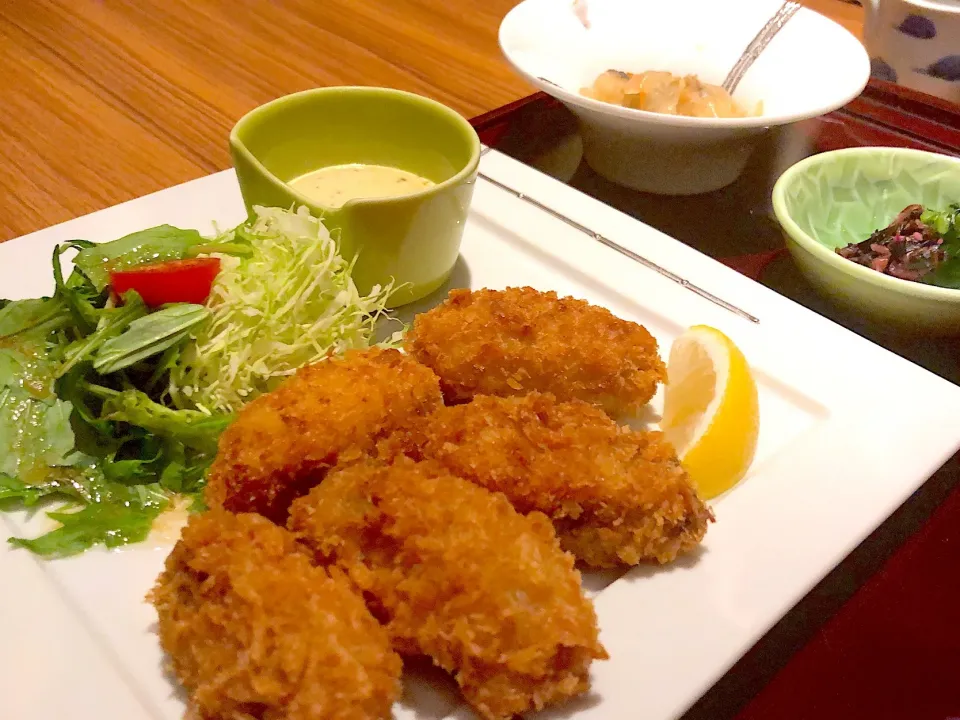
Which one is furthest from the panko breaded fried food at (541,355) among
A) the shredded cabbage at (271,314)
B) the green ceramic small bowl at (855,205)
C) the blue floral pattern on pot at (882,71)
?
the blue floral pattern on pot at (882,71)

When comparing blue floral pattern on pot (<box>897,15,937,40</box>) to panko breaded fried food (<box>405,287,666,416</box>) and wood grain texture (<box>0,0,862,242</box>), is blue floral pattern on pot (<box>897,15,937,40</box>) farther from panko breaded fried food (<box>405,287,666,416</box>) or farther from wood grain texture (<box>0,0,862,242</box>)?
panko breaded fried food (<box>405,287,666,416</box>)

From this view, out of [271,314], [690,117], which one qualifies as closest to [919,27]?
[690,117]

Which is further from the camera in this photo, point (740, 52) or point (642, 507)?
point (740, 52)

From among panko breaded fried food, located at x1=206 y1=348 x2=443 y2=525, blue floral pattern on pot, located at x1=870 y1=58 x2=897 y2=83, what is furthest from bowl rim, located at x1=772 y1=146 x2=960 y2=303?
panko breaded fried food, located at x1=206 y1=348 x2=443 y2=525

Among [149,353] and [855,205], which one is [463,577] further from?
[855,205]

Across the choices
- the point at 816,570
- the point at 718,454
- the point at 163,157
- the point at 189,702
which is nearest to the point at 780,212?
the point at 718,454

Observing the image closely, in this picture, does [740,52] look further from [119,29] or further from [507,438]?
[119,29]
